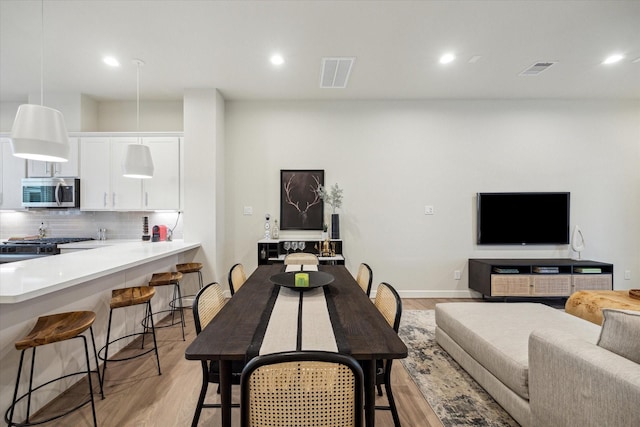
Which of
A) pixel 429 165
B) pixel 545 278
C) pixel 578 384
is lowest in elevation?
pixel 545 278

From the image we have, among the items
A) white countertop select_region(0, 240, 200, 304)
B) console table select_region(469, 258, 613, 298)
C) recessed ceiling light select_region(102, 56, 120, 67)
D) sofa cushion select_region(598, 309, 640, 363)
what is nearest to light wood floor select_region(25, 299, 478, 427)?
white countertop select_region(0, 240, 200, 304)

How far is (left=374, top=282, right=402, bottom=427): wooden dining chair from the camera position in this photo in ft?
5.41

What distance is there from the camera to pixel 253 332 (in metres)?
1.38

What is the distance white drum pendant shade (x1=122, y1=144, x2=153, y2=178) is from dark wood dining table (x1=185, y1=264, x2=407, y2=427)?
209cm

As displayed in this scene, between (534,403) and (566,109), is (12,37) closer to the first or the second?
(534,403)

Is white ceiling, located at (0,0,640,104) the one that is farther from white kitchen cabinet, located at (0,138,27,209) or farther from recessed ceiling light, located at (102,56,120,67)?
white kitchen cabinet, located at (0,138,27,209)

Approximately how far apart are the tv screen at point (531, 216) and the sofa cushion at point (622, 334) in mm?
3193

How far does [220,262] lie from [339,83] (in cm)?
288

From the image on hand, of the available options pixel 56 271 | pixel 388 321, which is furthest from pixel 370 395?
pixel 56 271

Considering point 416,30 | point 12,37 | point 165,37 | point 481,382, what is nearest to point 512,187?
point 416,30

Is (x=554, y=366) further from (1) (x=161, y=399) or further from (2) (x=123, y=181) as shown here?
(2) (x=123, y=181)

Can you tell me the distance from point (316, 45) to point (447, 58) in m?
1.45

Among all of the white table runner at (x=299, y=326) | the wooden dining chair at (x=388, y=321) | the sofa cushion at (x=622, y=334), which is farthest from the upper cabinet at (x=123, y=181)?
the sofa cushion at (x=622, y=334)

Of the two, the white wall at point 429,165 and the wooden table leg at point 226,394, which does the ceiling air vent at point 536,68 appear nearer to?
the white wall at point 429,165
